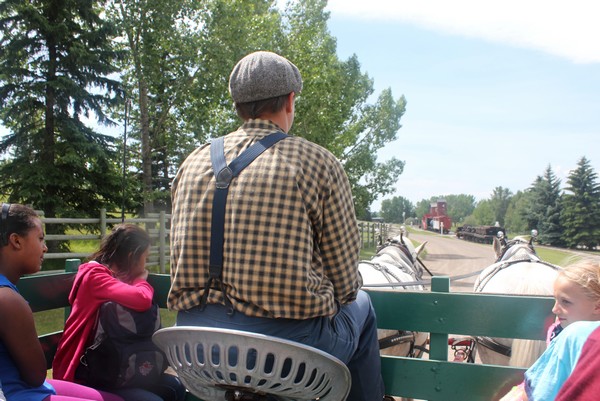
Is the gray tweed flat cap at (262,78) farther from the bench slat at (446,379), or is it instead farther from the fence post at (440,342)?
the bench slat at (446,379)

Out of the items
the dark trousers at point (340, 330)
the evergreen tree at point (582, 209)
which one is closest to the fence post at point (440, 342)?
the dark trousers at point (340, 330)

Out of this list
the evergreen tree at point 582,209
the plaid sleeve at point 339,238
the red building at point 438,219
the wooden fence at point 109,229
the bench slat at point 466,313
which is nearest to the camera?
the plaid sleeve at point 339,238

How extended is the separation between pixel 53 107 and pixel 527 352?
44.8 ft

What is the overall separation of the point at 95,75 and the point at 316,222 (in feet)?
47.1

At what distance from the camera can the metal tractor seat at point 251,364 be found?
5.56 feet

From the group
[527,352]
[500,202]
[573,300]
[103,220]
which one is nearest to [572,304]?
[573,300]

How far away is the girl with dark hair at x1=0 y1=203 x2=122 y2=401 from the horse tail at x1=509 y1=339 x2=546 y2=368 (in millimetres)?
2663

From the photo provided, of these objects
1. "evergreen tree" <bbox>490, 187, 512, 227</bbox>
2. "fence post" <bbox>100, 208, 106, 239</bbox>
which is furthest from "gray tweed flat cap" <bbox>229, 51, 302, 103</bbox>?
"evergreen tree" <bbox>490, 187, 512, 227</bbox>

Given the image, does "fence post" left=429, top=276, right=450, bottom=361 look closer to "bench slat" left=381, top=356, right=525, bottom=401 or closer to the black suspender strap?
"bench slat" left=381, top=356, right=525, bottom=401

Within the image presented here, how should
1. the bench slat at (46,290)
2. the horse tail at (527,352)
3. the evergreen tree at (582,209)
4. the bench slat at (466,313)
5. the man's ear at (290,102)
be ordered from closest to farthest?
the man's ear at (290,102)
the bench slat at (466,313)
the bench slat at (46,290)
the horse tail at (527,352)
the evergreen tree at (582,209)

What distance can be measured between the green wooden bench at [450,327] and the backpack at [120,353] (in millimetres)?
1213

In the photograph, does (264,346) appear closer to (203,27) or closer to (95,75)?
(95,75)

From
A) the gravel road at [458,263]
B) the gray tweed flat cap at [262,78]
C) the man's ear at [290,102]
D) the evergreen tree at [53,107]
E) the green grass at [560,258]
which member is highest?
the evergreen tree at [53,107]

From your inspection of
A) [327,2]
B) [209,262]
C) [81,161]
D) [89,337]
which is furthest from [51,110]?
[327,2]
